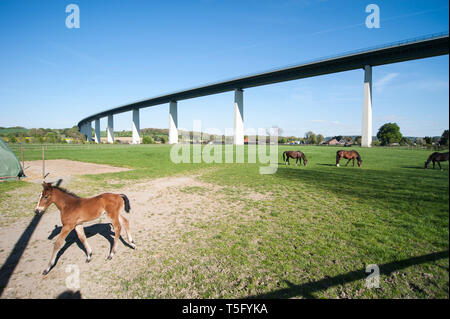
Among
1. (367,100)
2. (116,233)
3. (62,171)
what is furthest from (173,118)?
(116,233)

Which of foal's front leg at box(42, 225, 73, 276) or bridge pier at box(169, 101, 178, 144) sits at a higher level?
bridge pier at box(169, 101, 178, 144)

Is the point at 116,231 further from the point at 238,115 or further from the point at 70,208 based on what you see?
the point at 238,115

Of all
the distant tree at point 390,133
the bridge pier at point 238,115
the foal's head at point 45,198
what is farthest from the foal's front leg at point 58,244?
the bridge pier at point 238,115

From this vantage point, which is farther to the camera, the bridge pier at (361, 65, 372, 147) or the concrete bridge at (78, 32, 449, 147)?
the bridge pier at (361, 65, 372, 147)

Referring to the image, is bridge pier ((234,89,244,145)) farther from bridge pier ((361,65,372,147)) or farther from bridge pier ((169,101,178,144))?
bridge pier ((361,65,372,147))

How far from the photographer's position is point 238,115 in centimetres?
6562

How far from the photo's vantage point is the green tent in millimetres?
13671

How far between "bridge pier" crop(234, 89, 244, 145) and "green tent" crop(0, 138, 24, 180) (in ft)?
177

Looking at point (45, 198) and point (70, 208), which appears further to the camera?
point (70, 208)

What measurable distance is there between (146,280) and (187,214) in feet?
13.2

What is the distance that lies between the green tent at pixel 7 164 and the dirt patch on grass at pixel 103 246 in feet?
30.8

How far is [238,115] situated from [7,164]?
5703 cm

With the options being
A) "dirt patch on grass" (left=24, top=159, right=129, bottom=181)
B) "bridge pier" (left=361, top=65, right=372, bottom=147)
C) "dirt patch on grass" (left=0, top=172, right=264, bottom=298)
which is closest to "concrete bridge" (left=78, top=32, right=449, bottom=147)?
"bridge pier" (left=361, top=65, right=372, bottom=147)
